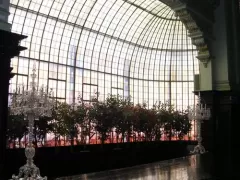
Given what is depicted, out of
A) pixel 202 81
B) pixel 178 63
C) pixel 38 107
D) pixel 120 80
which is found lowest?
pixel 38 107

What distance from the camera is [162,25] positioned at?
1759 inches

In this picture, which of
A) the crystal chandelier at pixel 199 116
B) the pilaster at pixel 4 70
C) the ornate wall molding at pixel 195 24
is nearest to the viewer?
the pilaster at pixel 4 70

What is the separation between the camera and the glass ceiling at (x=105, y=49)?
32.3 meters

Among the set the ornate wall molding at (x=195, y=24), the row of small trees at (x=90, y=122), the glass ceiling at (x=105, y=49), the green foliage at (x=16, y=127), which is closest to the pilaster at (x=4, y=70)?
the ornate wall molding at (x=195, y=24)

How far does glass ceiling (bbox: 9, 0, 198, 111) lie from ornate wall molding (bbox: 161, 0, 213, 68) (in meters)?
19.0

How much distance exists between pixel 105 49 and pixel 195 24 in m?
25.0

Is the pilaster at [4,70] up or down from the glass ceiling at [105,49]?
down

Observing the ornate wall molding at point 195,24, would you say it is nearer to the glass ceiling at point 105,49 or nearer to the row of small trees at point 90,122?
the row of small trees at point 90,122

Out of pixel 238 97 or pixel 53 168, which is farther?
pixel 238 97

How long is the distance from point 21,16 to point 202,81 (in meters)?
19.8

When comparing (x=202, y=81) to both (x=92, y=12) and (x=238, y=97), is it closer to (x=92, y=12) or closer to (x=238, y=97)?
(x=238, y=97)

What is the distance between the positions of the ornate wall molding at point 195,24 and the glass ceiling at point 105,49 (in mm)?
19041

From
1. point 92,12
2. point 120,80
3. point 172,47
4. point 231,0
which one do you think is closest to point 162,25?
point 172,47

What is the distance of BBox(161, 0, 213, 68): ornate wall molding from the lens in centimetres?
1463
